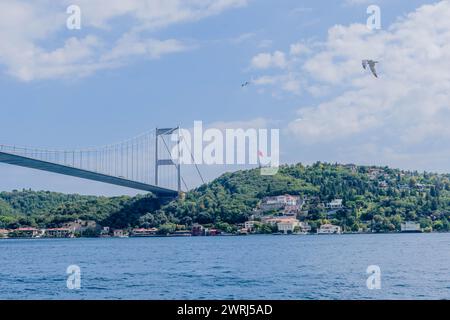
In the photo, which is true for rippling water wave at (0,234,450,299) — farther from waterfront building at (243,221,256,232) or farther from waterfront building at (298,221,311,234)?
waterfront building at (298,221,311,234)

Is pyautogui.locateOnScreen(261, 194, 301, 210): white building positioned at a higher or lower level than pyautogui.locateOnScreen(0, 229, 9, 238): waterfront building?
higher

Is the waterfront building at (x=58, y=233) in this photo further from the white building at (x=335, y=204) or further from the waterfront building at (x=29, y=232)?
the white building at (x=335, y=204)

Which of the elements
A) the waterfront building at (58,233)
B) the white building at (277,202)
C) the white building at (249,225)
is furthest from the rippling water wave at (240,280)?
the waterfront building at (58,233)

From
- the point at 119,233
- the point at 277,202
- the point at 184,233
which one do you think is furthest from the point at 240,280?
the point at 119,233

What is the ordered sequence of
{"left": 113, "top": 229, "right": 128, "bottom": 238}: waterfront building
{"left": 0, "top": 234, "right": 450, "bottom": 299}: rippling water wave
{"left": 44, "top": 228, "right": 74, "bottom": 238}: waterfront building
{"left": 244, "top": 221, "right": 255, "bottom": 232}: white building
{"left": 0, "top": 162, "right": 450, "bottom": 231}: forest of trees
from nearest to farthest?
{"left": 0, "top": 234, "right": 450, "bottom": 299}: rippling water wave → {"left": 0, "top": 162, "right": 450, "bottom": 231}: forest of trees → {"left": 244, "top": 221, "right": 255, "bottom": 232}: white building → {"left": 113, "top": 229, "right": 128, "bottom": 238}: waterfront building → {"left": 44, "top": 228, "right": 74, "bottom": 238}: waterfront building

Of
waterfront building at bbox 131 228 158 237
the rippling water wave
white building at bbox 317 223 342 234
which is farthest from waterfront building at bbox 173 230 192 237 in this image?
the rippling water wave

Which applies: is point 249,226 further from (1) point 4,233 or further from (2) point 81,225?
(1) point 4,233

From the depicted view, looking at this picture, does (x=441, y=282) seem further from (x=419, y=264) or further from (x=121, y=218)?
(x=121, y=218)
